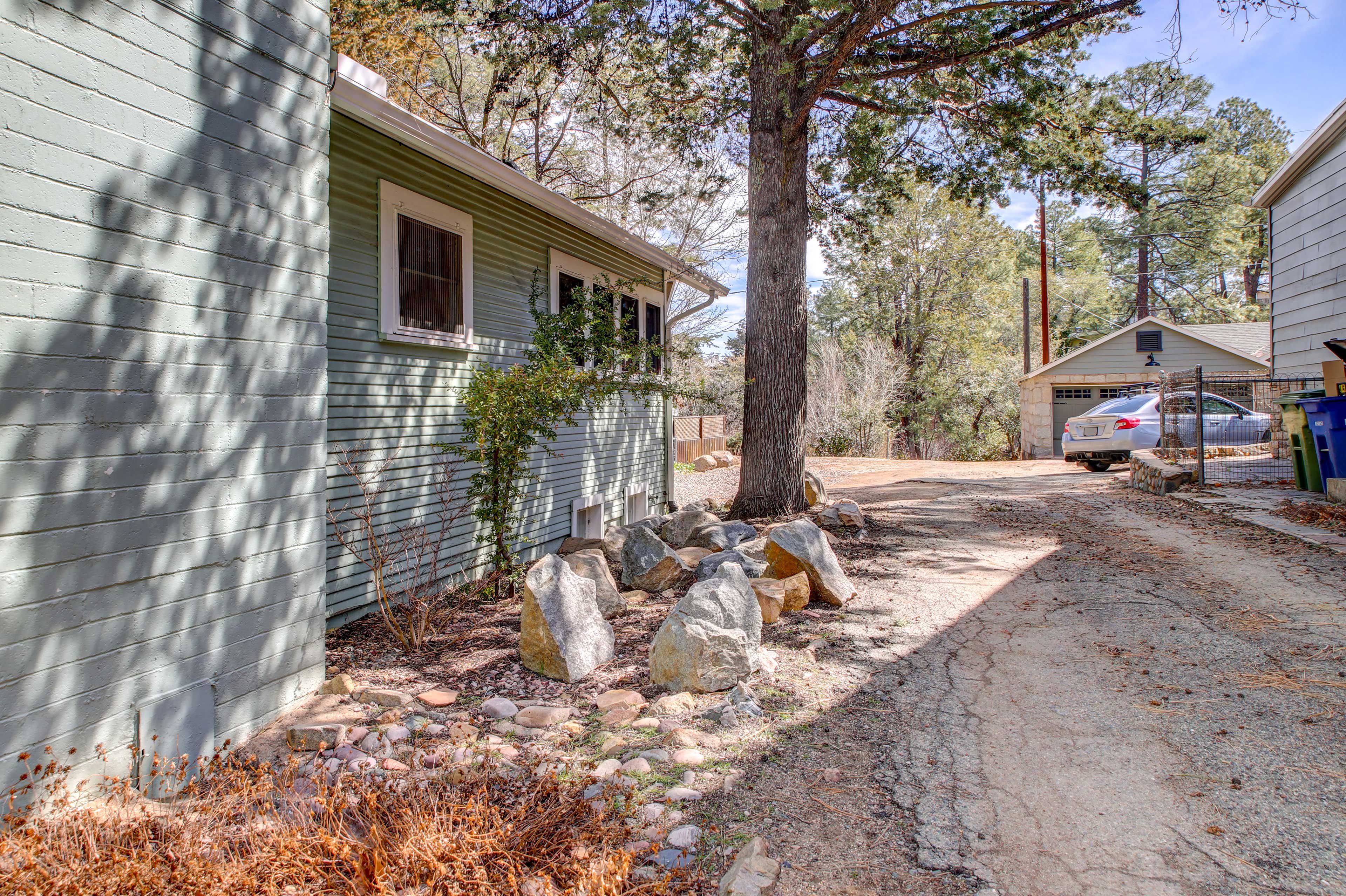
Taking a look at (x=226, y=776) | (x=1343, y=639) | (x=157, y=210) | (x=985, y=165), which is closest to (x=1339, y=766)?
(x=1343, y=639)

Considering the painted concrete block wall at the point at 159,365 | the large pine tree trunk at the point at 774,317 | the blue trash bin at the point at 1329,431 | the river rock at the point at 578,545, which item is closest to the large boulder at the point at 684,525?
the river rock at the point at 578,545

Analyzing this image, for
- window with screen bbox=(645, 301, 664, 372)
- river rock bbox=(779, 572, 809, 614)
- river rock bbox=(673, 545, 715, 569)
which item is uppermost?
window with screen bbox=(645, 301, 664, 372)

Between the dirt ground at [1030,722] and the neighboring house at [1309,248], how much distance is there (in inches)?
217

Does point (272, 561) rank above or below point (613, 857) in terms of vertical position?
above

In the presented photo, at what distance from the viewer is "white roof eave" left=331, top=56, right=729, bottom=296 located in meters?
4.38

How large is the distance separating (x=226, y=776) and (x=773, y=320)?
268 inches

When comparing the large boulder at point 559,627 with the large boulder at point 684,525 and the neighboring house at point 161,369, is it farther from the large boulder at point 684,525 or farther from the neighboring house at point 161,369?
the large boulder at point 684,525

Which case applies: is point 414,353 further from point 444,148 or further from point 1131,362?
point 1131,362

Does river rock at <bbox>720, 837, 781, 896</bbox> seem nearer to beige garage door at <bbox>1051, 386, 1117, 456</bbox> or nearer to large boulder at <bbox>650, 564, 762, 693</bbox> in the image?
large boulder at <bbox>650, 564, 762, 693</bbox>

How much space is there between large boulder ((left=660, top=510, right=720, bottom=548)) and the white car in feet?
32.0

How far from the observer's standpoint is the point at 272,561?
337 cm

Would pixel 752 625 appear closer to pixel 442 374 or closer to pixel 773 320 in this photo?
pixel 442 374

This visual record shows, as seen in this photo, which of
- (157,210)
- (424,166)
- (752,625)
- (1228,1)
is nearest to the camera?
(157,210)

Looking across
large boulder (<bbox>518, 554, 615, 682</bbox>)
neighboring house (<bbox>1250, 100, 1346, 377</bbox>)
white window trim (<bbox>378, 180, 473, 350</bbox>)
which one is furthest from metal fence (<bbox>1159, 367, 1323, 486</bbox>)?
white window trim (<bbox>378, 180, 473, 350</bbox>)
